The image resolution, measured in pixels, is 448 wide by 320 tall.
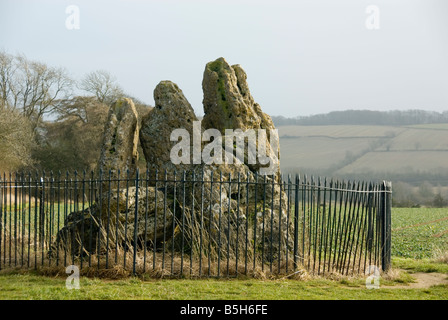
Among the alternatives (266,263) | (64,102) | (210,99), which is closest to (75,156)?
(64,102)

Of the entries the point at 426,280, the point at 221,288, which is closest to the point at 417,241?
the point at 426,280

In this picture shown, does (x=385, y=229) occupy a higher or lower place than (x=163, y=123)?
lower

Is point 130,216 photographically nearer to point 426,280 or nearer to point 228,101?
point 228,101

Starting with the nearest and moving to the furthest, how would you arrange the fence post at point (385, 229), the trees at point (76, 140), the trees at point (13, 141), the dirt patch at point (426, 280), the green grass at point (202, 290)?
the green grass at point (202, 290) → the dirt patch at point (426, 280) → the fence post at point (385, 229) → the trees at point (13, 141) → the trees at point (76, 140)

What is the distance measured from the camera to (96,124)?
40594mm

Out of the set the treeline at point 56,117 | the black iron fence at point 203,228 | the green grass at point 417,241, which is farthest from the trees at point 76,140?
the black iron fence at point 203,228

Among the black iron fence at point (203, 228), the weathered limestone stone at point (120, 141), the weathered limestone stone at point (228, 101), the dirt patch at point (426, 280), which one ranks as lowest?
the dirt patch at point (426, 280)

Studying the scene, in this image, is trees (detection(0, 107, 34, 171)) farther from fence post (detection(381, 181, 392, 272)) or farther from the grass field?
fence post (detection(381, 181, 392, 272))

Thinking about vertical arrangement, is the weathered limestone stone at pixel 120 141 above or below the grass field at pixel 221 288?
above

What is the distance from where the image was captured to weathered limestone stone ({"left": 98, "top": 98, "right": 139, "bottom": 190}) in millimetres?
13078

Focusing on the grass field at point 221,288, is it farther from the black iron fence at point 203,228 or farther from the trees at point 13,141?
the trees at point 13,141

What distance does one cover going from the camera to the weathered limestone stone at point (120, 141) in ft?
42.9

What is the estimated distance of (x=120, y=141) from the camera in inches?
518

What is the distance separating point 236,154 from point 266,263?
2.69 meters
